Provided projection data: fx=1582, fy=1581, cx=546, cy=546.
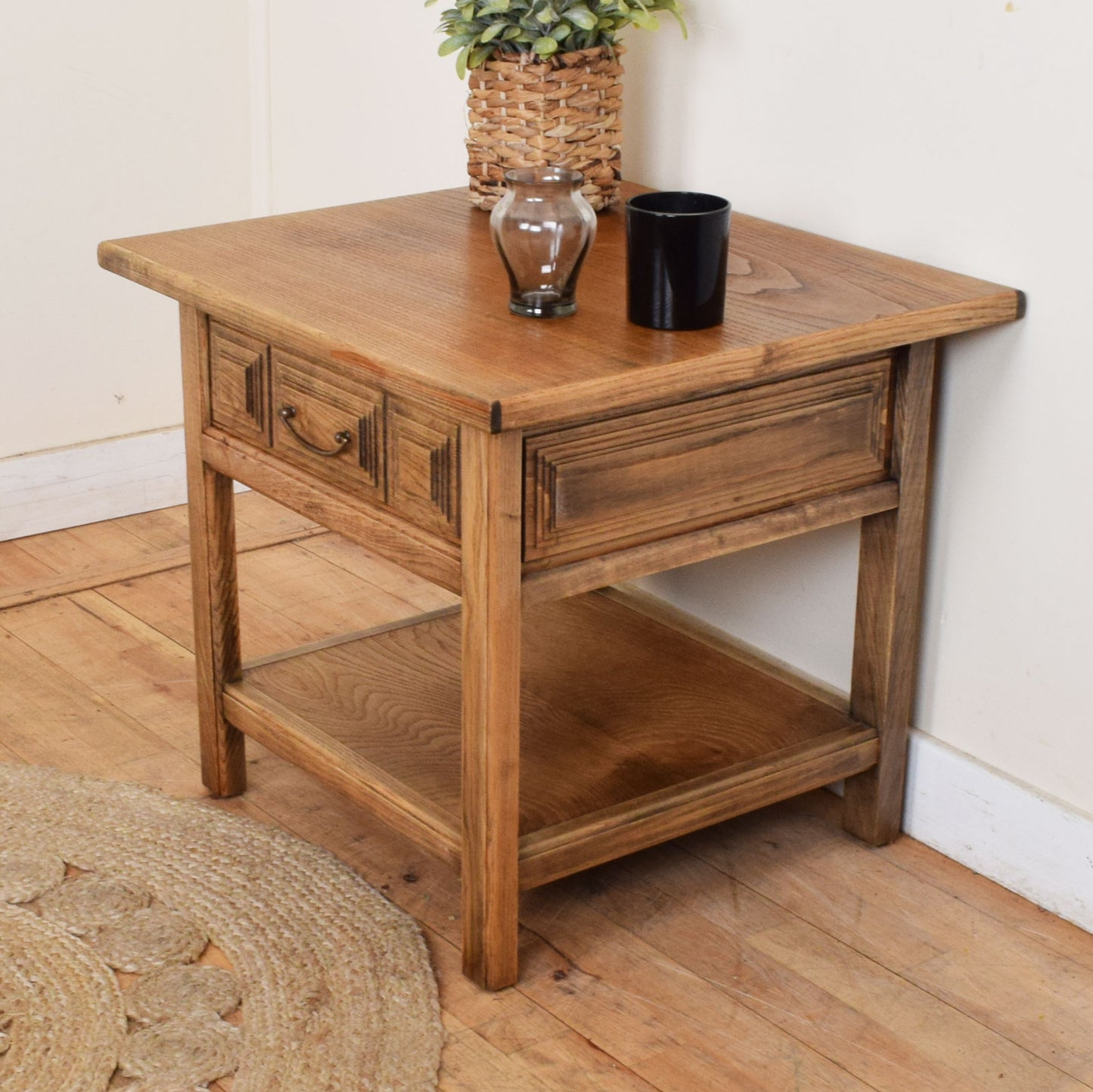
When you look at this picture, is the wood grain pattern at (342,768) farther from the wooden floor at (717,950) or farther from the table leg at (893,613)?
the table leg at (893,613)

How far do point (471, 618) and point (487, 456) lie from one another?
16cm

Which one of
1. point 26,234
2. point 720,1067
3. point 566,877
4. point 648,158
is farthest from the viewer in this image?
point 26,234

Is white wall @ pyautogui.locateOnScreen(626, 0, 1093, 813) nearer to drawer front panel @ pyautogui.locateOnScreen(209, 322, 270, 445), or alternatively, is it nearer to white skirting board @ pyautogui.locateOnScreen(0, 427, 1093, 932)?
white skirting board @ pyautogui.locateOnScreen(0, 427, 1093, 932)

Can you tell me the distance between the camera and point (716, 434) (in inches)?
58.4

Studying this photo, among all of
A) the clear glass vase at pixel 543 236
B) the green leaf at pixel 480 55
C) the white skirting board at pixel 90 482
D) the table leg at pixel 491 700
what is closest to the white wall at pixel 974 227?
the green leaf at pixel 480 55

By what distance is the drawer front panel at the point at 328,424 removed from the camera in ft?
4.92

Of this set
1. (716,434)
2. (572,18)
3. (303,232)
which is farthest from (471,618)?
(572,18)

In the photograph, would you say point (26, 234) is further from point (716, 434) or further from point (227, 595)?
point (716, 434)

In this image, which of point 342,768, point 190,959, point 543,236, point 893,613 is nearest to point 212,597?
point 342,768

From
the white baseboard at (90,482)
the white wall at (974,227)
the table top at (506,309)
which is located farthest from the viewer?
the white baseboard at (90,482)

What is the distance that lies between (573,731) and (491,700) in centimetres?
39

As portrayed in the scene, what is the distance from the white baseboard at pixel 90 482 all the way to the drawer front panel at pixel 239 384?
3.56 ft

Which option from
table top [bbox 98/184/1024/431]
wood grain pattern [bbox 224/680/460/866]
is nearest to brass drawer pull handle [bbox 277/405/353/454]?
table top [bbox 98/184/1024/431]

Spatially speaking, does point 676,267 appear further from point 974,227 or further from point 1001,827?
point 1001,827
